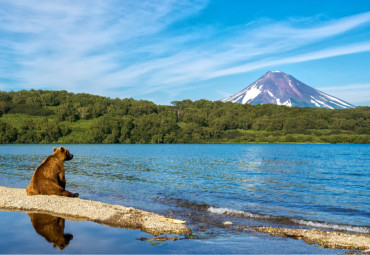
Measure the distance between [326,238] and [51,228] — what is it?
8.63 m

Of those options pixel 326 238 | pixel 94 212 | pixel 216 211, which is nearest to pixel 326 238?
pixel 326 238

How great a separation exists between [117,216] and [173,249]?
416 cm

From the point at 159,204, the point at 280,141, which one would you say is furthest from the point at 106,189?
the point at 280,141

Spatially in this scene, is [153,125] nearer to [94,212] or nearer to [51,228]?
[94,212]

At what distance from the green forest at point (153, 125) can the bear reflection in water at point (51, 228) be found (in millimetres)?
150020

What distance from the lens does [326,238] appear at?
32.3 feet

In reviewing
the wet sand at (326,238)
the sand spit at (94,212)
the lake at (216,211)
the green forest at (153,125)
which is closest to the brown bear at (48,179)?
the sand spit at (94,212)

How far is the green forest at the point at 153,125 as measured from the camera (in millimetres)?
155750

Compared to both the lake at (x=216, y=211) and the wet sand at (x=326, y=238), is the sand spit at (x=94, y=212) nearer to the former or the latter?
the lake at (x=216, y=211)

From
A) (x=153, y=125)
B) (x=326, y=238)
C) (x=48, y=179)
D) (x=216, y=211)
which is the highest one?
(x=153, y=125)

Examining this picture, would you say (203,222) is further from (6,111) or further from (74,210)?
(6,111)

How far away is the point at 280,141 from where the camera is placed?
168 m

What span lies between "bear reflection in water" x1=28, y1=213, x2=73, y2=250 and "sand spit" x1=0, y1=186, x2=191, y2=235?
1.96 feet

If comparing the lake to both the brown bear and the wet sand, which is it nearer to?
the wet sand
